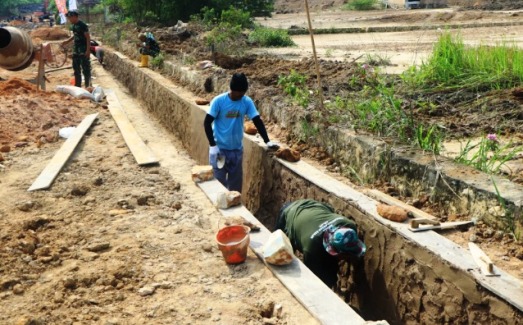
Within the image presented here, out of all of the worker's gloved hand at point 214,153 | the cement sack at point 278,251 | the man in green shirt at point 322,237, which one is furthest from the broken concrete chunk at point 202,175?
the cement sack at point 278,251

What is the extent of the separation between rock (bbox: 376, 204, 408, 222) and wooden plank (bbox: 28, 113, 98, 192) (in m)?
3.54

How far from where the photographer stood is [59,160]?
6633 mm

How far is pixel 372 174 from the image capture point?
5203 millimetres

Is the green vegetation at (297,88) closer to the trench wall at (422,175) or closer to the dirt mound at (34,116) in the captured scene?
the trench wall at (422,175)

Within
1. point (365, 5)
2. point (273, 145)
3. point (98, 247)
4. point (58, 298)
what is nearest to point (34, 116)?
point (273, 145)

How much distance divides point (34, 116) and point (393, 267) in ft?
22.6

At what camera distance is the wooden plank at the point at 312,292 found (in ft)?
10.3

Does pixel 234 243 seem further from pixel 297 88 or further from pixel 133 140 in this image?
pixel 133 140

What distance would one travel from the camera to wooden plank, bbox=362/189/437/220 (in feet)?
13.7

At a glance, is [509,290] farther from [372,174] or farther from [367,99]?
[367,99]

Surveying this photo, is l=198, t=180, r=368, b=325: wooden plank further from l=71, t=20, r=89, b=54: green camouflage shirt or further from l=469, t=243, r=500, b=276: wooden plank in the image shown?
l=71, t=20, r=89, b=54: green camouflage shirt

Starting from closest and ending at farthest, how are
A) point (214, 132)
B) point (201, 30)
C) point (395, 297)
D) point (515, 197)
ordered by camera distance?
1. point (515, 197)
2. point (395, 297)
3. point (214, 132)
4. point (201, 30)

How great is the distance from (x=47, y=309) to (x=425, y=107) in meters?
4.21

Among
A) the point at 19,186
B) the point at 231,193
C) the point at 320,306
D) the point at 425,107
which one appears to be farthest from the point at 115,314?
the point at 425,107
